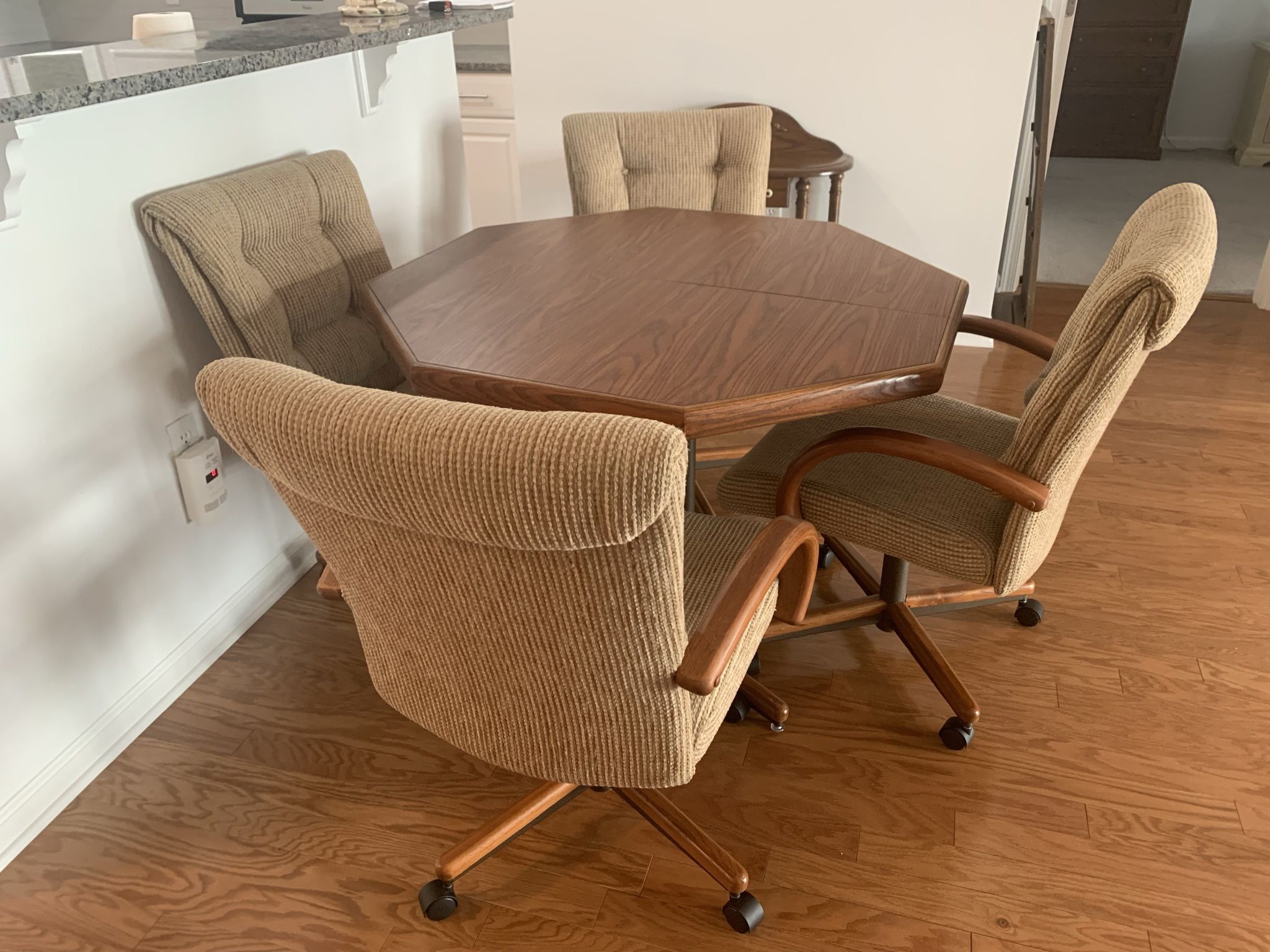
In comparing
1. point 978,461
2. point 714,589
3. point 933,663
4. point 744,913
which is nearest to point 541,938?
point 744,913

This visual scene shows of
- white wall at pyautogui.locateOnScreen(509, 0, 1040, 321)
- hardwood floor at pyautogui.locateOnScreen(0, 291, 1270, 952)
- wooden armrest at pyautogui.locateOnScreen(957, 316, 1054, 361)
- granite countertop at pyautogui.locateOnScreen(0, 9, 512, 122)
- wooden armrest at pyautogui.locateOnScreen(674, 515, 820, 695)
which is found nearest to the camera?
wooden armrest at pyautogui.locateOnScreen(674, 515, 820, 695)

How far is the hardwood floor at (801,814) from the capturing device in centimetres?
138

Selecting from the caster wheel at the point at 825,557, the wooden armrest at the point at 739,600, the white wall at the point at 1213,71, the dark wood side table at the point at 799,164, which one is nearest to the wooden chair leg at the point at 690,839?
the wooden armrest at the point at 739,600

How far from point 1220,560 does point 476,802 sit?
1737 millimetres

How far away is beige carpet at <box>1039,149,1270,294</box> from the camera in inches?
157

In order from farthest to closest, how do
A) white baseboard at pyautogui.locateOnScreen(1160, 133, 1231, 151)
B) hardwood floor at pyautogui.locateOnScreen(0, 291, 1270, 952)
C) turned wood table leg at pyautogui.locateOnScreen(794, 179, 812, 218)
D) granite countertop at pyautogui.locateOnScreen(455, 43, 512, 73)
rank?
white baseboard at pyautogui.locateOnScreen(1160, 133, 1231, 151) → granite countertop at pyautogui.locateOnScreen(455, 43, 512, 73) → turned wood table leg at pyautogui.locateOnScreen(794, 179, 812, 218) → hardwood floor at pyautogui.locateOnScreen(0, 291, 1270, 952)

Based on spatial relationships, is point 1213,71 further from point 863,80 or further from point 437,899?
point 437,899

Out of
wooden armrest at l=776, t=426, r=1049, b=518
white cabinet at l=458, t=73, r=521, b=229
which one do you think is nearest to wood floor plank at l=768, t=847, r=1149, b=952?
wooden armrest at l=776, t=426, r=1049, b=518

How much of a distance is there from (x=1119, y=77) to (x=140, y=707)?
6.08m

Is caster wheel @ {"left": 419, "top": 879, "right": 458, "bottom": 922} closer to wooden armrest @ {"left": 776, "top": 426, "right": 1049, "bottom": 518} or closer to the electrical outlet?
wooden armrest @ {"left": 776, "top": 426, "right": 1049, "bottom": 518}

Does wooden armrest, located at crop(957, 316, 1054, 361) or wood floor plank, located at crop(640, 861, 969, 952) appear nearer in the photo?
wood floor plank, located at crop(640, 861, 969, 952)

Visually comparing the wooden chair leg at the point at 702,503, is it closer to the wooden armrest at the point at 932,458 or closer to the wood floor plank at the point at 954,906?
the wooden armrest at the point at 932,458

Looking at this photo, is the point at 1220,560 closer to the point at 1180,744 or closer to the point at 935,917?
the point at 1180,744

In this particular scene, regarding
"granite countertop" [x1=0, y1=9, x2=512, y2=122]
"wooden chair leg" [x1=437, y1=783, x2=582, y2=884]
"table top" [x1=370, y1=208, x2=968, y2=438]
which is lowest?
"wooden chair leg" [x1=437, y1=783, x2=582, y2=884]
